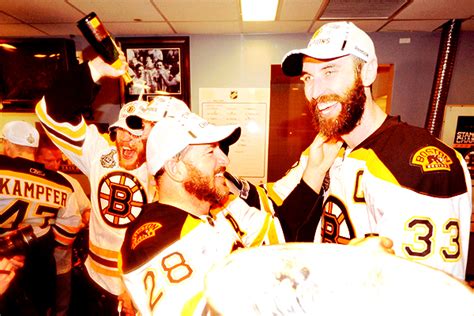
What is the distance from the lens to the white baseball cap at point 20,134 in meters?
2.66

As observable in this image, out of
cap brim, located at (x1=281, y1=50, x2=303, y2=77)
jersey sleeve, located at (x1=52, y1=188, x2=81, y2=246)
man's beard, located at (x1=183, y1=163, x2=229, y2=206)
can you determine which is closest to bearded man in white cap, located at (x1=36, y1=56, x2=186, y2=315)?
jersey sleeve, located at (x1=52, y1=188, x2=81, y2=246)

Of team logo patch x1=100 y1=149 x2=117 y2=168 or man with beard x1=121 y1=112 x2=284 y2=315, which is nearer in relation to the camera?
man with beard x1=121 y1=112 x2=284 y2=315

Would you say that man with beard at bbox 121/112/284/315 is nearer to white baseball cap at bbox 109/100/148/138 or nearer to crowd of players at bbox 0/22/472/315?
crowd of players at bbox 0/22/472/315

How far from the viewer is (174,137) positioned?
1.32m

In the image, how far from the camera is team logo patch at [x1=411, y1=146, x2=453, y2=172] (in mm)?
1013

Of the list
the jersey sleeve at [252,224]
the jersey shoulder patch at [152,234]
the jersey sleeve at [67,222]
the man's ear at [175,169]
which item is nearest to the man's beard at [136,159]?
the jersey sleeve at [67,222]

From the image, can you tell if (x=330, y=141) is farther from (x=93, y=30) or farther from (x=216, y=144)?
Answer: (x=93, y=30)

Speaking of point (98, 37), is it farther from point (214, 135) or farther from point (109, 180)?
point (214, 135)

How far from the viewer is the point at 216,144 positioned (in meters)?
1.47

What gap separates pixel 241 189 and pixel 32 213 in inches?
77.2

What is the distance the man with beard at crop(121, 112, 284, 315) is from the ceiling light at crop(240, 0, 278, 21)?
1926mm

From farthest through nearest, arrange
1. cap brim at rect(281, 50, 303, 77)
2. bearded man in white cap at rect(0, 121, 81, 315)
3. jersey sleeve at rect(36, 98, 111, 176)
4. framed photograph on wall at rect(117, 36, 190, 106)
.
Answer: framed photograph on wall at rect(117, 36, 190, 106) < bearded man in white cap at rect(0, 121, 81, 315) < jersey sleeve at rect(36, 98, 111, 176) < cap brim at rect(281, 50, 303, 77)

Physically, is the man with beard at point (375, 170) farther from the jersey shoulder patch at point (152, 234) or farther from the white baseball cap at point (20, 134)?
the white baseball cap at point (20, 134)

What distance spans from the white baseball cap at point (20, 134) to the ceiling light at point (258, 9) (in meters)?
2.37
